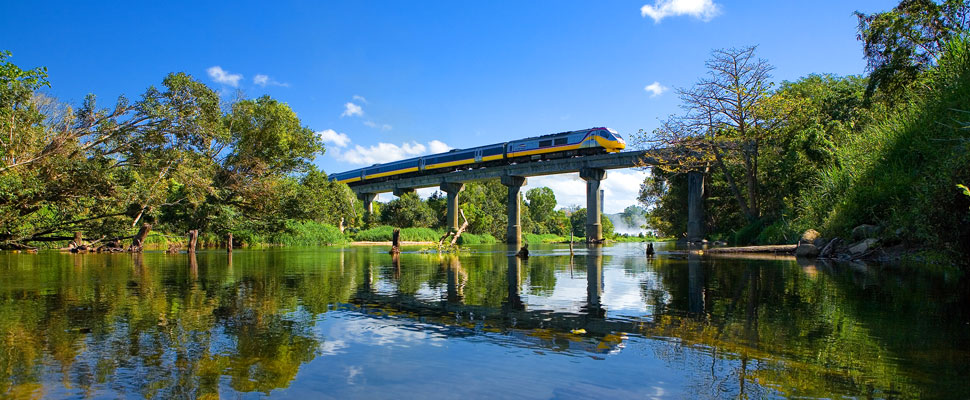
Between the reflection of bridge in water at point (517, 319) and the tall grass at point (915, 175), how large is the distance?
4.67 meters

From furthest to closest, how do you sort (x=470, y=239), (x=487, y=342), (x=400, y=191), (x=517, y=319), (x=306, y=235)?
(x=400, y=191) < (x=470, y=239) < (x=306, y=235) < (x=517, y=319) < (x=487, y=342)

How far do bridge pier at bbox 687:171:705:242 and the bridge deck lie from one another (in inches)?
145

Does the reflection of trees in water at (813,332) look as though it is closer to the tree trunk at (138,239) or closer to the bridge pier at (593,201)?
the tree trunk at (138,239)

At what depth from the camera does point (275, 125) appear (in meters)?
38.8

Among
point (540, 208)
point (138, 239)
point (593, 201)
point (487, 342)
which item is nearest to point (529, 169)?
point (593, 201)

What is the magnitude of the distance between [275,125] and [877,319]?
1492 inches

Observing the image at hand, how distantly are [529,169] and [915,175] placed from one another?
138 feet

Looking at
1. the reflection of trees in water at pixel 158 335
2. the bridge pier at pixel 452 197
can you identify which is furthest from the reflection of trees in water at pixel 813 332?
the bridge pier at pixel 452 197

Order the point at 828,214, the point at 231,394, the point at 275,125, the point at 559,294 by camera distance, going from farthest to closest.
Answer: the point at 275,125, the point at 828,214, the point at 559,294, the point at 231,394

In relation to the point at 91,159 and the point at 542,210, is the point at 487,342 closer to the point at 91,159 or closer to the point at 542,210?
the point at 91,159

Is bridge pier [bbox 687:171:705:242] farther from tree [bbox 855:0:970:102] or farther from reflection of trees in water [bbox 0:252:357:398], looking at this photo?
reflection of trees in water [bbox 0:252:357:398]

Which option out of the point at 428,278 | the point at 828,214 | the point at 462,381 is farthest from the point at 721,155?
the point at 462,381

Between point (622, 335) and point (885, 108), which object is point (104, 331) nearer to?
point (622, 335)

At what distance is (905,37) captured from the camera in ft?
73.4
